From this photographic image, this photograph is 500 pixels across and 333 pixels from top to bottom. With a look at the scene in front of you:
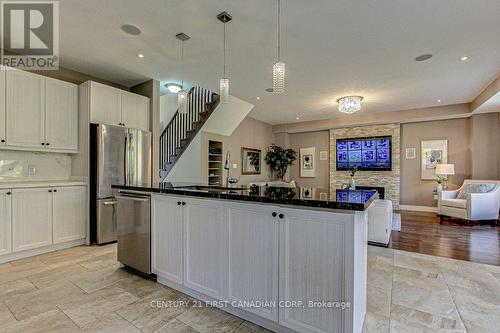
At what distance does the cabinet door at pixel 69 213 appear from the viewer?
338 cm

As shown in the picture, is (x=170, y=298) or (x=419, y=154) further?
(x=419, y=154)

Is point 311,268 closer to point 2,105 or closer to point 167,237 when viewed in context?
point 167,237

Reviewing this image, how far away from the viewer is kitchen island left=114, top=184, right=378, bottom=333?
4.64 feet

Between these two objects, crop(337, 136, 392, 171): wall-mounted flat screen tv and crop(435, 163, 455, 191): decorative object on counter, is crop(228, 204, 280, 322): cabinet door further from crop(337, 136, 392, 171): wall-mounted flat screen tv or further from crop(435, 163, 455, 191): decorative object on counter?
crop(337, 136, 392, 171): wall-mounted flat screen tv

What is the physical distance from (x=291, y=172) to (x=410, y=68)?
5.59 meters

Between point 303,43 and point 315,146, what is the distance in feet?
19.0

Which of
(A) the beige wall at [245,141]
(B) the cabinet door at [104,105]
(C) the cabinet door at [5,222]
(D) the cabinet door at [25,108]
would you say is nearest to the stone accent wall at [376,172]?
(A) the beige wall at [245,141]

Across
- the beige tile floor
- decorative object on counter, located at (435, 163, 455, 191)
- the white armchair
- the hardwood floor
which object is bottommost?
the hardwood floor

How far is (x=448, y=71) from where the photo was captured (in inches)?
156

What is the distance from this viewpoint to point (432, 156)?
670 centimetres

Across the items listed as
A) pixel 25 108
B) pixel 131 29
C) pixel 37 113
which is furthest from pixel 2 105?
pixel 131 29

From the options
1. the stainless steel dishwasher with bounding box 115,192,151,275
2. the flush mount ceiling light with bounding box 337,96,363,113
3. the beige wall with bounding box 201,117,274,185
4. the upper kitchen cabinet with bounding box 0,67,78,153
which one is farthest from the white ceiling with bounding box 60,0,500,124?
the stainless steel dishwasher with bounding box 115,192,151,275

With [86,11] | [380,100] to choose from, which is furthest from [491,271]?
[86,11]

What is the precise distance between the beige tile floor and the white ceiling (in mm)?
2737
